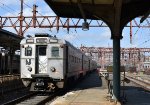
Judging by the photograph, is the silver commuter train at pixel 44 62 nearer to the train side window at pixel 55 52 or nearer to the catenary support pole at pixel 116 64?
the train side window at pixel 55 52

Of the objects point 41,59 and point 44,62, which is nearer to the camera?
point 44,62

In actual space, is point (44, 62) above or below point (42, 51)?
below

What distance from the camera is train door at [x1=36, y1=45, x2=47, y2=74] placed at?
20.4m

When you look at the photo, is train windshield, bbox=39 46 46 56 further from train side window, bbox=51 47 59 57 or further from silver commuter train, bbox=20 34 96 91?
train side window, bbox=51 47 59 57

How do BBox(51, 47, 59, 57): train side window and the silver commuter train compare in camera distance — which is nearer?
the silver commuter train

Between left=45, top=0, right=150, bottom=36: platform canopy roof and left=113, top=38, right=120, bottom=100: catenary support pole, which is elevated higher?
left=45, top=0, right=150, bottom=36: platform canopy roof

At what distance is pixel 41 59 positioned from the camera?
20.5 m

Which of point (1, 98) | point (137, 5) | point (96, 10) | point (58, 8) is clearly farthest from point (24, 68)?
point (137, 5)

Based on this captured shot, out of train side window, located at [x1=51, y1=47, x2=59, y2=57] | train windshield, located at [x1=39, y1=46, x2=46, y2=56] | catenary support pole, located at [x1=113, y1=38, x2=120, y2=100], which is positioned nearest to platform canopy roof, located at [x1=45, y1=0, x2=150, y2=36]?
catenary support pole, located at [x1=113, y1=38, x2=120, y2=100]

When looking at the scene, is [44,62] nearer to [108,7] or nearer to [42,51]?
[42,51]

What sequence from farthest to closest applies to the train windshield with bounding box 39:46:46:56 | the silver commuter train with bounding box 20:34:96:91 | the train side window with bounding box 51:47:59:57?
1. the train windshield with bounding box 39:46:46:56
2. the train side window with bounding box 51:47:59:57
3. the silver commuter train with bounding box 20:34:96:91

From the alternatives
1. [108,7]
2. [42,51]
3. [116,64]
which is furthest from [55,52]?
[108,7]

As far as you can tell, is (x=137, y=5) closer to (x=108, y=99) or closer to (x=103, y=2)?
(x=103, y=2)

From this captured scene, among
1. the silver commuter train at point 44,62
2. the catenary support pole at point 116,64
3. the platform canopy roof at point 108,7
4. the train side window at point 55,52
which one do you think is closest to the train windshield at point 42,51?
the silver commuter train at point 44,62
